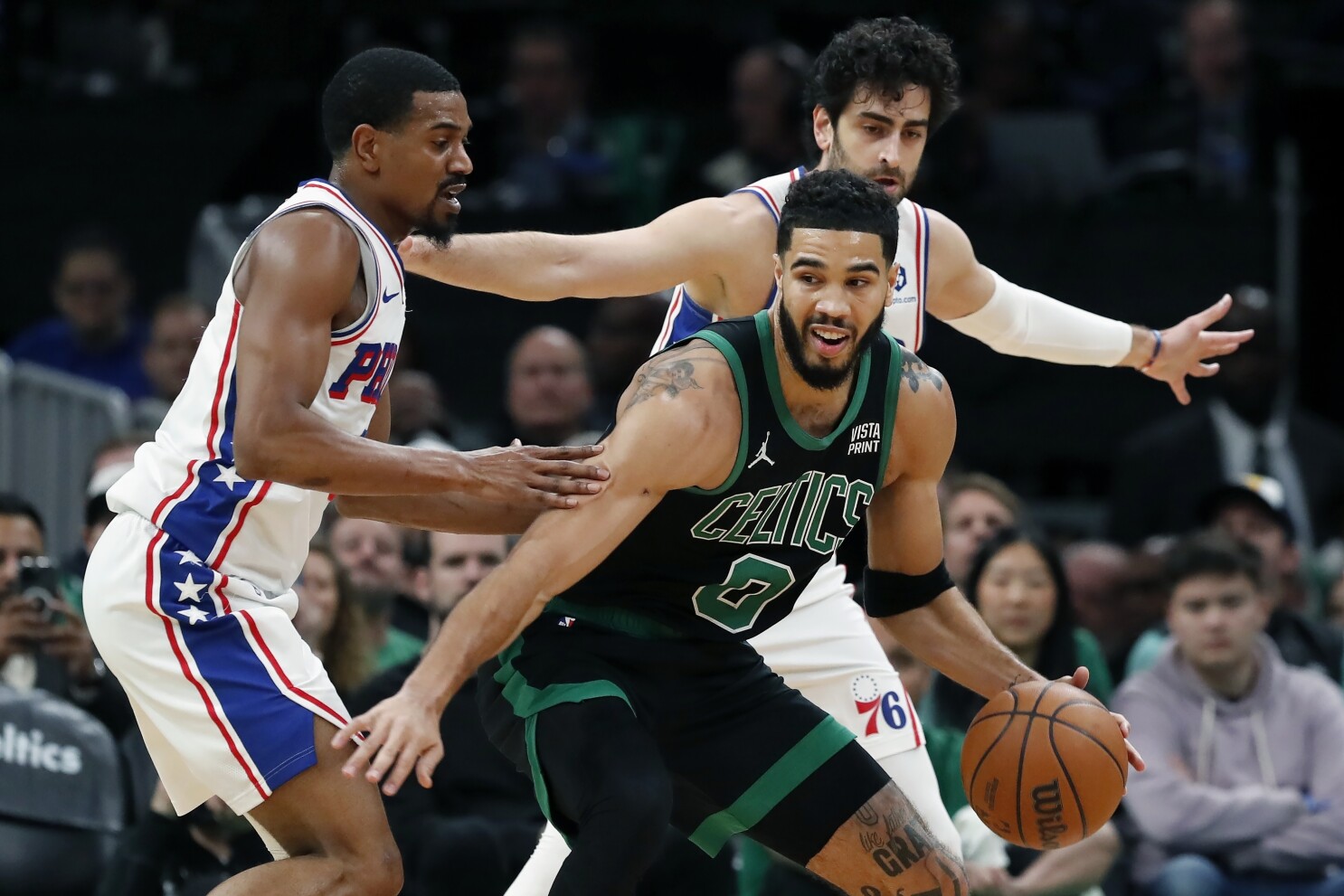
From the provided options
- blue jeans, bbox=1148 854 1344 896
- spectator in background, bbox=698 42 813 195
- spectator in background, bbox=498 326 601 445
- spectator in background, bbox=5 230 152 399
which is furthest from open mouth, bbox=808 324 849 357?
spectator in background, bbox=5 230 152 399

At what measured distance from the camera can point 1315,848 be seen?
7.49 m

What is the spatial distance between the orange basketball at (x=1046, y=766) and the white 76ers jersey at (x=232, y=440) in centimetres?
176

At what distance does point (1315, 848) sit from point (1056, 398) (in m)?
3.31

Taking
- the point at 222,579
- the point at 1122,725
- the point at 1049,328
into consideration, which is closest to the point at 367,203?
the point at 222,579

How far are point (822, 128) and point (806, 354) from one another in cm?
127

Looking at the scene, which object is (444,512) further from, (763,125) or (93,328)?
(93,328)

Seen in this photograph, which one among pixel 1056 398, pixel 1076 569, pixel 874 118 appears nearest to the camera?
pixel 874 118

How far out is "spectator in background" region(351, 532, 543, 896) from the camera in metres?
6.80

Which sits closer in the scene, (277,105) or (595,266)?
(595,266)

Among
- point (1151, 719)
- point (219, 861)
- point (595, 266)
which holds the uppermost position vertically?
point (595, 266)

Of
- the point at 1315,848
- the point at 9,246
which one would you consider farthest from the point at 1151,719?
the point at 9,246

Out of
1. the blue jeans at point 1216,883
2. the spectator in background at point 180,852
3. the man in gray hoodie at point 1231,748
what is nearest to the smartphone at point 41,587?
the spectator in background at point 180,852

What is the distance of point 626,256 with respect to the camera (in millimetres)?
5719

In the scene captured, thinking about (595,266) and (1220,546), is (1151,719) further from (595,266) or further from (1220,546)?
(595,266)
